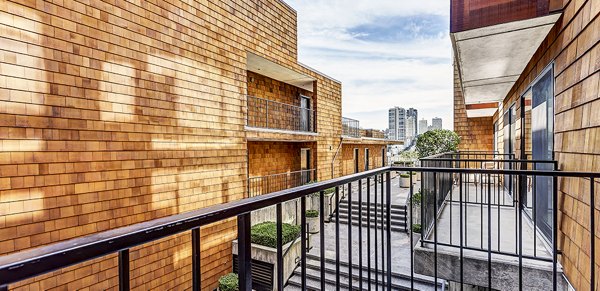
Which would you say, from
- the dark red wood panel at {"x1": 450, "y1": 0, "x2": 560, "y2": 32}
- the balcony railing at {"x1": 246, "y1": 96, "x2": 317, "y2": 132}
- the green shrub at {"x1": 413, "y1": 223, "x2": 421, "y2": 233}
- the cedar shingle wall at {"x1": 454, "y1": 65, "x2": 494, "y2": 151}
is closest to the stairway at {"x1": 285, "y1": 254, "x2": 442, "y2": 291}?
the green shrub at {"x1": 413, "y1": 223, "x2": 421, "y2": 233}

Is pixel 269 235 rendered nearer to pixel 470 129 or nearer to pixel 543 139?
pixel 543 139

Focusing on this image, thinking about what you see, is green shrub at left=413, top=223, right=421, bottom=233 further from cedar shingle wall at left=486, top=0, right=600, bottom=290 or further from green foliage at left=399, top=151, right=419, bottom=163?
green foliage at left=399, top=151, right=419, bottom=163

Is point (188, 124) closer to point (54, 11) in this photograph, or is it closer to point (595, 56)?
point (54, 11)

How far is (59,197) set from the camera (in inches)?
166

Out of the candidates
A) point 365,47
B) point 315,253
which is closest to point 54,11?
point 315,253

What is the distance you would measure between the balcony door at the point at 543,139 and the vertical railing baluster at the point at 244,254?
3.34 meters

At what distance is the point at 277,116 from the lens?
1114 centimetres

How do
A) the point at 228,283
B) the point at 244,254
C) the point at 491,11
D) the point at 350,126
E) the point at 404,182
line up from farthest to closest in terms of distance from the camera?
the point at 350,126
the point at 404,182
the point at 228,283
the point at 491,11
the point at 244,254

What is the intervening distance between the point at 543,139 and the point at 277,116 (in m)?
8.51

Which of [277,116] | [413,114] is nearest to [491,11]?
[277,116]

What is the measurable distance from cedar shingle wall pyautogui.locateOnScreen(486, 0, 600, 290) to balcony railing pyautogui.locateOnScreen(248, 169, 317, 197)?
295 inches

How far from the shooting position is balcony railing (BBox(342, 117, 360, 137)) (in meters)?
15.0

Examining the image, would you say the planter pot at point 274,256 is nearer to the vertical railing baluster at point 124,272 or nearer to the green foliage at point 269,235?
the green foliage at point 269,235

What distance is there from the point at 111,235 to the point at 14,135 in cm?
464
